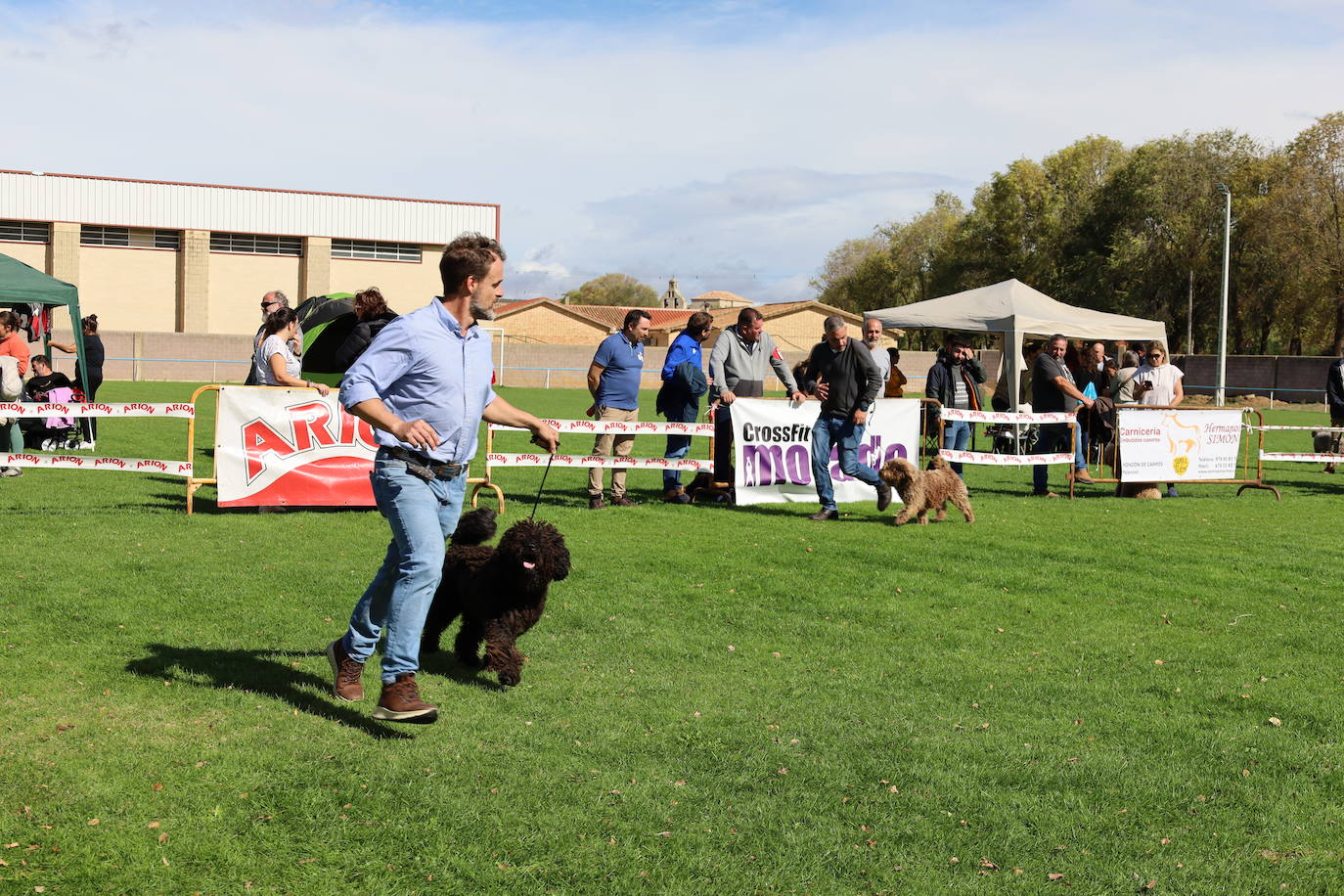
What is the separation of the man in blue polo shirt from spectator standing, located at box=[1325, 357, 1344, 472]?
34.9ft

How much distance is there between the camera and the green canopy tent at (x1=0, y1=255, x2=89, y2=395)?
625 inches

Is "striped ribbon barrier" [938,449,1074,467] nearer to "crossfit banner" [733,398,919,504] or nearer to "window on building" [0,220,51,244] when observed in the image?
"crossfit banner" [733,398,919,504]

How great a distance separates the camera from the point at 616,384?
11.8 m

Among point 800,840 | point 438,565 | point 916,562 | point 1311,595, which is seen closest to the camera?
point 800,840

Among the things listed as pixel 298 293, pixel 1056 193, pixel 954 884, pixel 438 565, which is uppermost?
pixel 1056 193

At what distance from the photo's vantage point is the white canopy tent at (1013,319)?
20016 millimetres

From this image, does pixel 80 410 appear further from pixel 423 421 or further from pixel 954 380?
pixel 954 380

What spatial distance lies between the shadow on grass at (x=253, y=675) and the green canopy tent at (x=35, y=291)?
1160 cm

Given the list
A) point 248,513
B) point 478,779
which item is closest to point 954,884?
point 478,779

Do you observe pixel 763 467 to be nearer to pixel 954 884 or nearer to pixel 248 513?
pixel 248 513

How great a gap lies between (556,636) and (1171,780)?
132 inches

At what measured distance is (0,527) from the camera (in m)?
9.45

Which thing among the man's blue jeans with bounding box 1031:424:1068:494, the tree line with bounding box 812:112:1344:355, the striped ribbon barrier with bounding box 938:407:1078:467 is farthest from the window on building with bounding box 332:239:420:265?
the striped ribbon barrier with bounding box 938:407:1078:467

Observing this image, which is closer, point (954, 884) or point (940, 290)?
point (954, 884)
